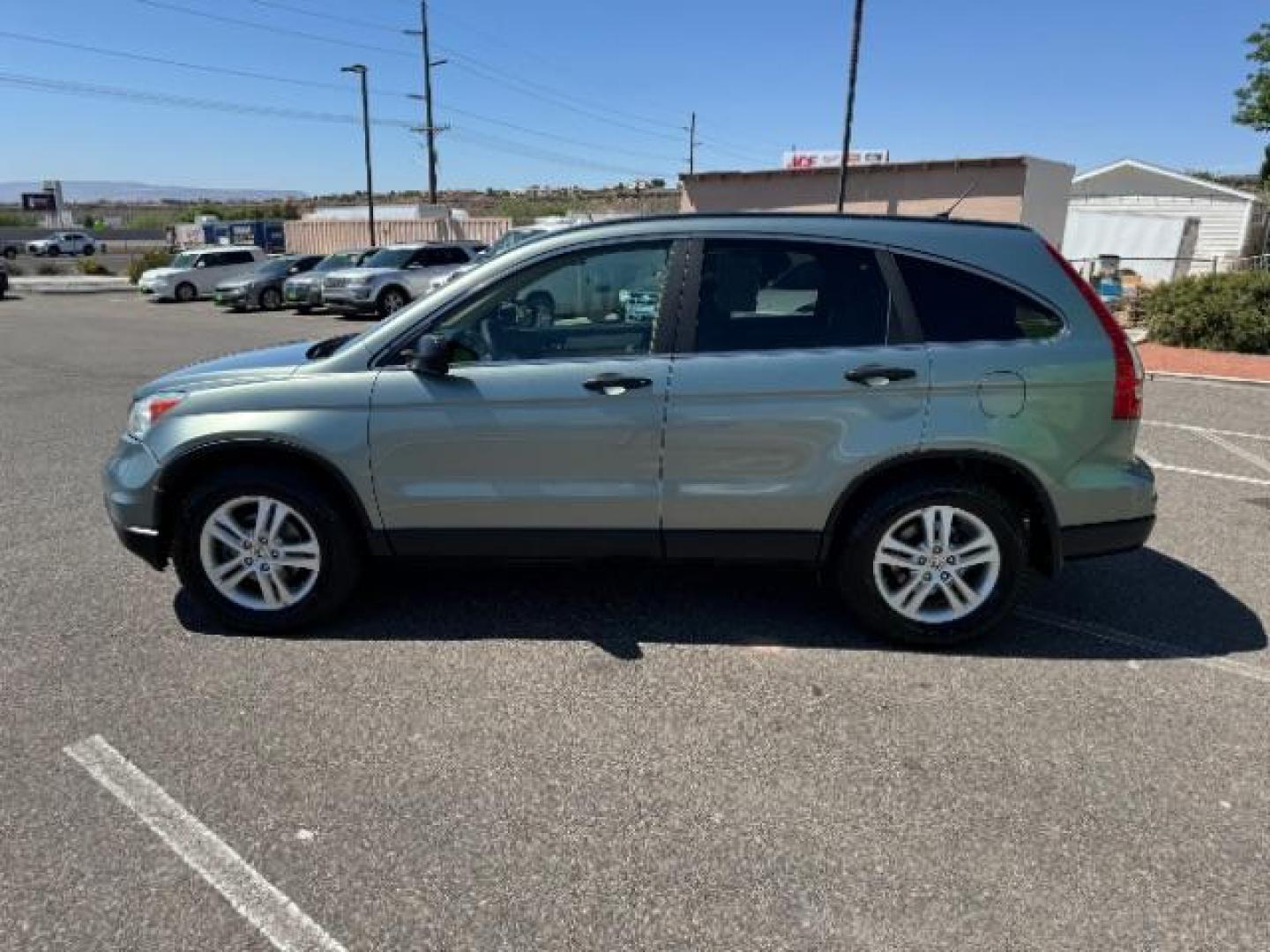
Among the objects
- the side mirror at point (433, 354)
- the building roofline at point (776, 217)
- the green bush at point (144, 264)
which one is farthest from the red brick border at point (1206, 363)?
the green bush at point (144, 264)

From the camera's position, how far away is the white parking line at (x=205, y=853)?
213 centimetres

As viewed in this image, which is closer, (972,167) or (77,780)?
(77,780)

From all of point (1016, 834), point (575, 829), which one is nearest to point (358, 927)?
point (575, 829)

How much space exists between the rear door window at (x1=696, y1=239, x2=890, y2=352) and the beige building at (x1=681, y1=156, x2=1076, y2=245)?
21.7 m

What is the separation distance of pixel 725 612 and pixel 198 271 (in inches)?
1042

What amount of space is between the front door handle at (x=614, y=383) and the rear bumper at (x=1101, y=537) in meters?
1.83

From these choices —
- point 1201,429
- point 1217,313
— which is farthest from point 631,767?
point 1217,313

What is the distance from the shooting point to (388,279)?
19422 mm

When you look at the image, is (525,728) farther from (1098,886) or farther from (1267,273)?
(1267,273)

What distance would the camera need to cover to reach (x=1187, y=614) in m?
3.93

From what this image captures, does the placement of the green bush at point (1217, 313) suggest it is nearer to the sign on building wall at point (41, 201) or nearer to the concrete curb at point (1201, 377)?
the concrete curb at point (1201, 377)

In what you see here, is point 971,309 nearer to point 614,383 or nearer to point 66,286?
point 614,383

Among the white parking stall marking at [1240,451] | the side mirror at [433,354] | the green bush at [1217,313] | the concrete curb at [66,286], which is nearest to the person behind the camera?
the side mirror at [433,354]

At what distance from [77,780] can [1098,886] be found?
303cm
